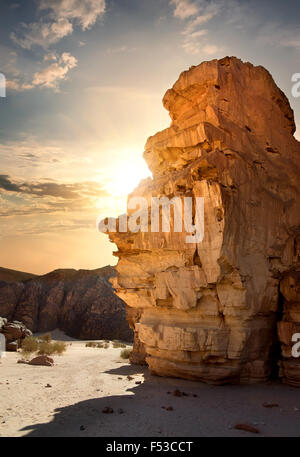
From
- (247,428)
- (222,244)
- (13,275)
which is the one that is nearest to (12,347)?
(222,244)

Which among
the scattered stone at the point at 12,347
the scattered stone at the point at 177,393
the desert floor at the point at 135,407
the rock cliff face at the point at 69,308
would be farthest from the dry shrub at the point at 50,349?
the rock cliff face at the point at 69,308

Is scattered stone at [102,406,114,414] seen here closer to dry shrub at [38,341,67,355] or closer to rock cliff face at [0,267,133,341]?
dry shrub at [38,341,67,355]

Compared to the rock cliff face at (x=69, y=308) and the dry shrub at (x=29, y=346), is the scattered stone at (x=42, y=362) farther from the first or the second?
the rock cliff face at (x=69, y=308)

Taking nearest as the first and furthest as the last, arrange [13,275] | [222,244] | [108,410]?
[108,410]
[222,244]
[13,275]

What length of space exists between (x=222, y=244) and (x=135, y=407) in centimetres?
510

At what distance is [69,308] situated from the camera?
4156cm

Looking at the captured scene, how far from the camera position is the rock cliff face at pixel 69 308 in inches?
1518

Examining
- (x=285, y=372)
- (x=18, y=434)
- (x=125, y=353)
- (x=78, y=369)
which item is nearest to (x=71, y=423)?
(x=18, y=434)

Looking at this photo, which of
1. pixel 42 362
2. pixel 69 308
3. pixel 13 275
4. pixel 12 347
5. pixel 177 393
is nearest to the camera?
pixel 177 393

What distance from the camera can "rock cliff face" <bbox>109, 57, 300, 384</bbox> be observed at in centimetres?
992

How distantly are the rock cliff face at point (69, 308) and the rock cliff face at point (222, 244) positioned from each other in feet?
92.3

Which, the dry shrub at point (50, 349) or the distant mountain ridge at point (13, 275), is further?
the distant mountain ridge at point (13, 275)

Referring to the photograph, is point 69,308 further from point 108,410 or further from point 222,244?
point 108,410

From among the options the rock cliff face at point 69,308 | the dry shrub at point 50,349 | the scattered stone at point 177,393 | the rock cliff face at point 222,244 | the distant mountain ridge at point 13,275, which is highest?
the rock cliff face at point 222,244
